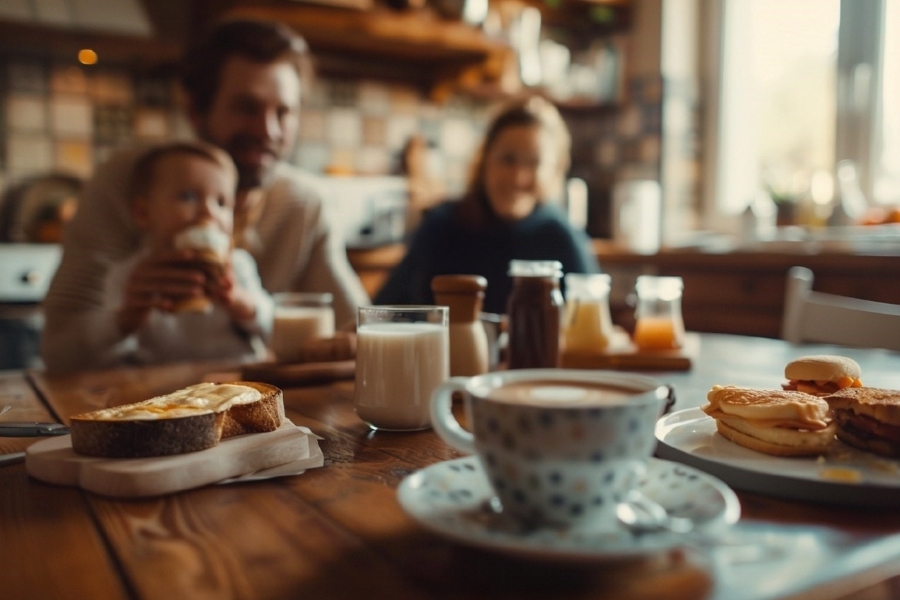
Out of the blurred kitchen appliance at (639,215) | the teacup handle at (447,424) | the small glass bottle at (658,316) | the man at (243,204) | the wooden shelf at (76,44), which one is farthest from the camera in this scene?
the blurred kitchen appliance at (639,215)

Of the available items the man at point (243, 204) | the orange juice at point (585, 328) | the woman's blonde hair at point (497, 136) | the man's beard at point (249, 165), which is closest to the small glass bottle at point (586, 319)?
the orange juice at point (585, 328)

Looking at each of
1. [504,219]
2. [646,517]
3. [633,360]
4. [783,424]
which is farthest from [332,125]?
[646,517]

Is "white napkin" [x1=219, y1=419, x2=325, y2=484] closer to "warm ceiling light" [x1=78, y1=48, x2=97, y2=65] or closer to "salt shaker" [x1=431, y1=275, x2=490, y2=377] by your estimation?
"salt shaker" [x1=431, y1=275, x2=490, y2=377]

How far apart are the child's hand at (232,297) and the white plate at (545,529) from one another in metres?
0.97

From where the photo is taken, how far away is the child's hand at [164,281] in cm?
138

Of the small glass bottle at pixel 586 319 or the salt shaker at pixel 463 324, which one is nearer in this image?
the salt shaker at pixel 463 324

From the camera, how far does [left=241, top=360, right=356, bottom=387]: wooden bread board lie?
1.14 meters

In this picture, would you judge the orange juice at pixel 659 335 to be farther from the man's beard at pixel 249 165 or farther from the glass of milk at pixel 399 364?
the man's beard at pixel 249 165

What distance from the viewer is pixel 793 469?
62 cm

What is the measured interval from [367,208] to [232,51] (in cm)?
133

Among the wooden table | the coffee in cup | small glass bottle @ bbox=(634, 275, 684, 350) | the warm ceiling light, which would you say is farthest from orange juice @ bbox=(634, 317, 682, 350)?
the warm ceiling light

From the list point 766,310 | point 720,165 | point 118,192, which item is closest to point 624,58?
point 720,165

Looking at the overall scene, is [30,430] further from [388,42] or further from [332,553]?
[388,42]

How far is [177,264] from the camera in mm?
1390
